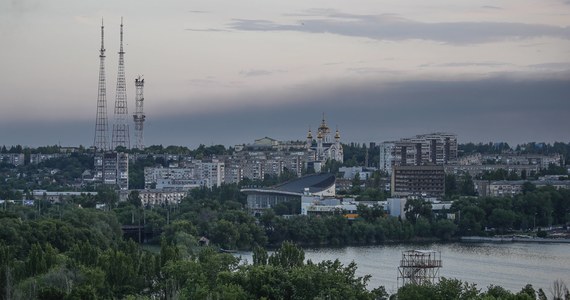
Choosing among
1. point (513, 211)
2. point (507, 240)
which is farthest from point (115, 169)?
point (507, 240)

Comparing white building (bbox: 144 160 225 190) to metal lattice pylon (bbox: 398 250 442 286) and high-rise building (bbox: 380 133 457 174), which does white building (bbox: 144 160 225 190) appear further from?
metal lattice pylon (bbox: 398 250 442 286)

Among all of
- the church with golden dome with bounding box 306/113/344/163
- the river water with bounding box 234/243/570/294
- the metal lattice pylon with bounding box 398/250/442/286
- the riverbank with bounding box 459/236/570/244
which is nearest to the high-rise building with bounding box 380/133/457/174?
the church with golden dome with bounding box 306/113/344/163

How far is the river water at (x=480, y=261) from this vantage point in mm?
25953

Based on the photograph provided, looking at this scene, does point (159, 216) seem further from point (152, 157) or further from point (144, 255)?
point (152, 157)

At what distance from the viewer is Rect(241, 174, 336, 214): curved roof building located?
49.6m

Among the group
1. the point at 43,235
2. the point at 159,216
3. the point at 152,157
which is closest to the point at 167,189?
the point at 152,157

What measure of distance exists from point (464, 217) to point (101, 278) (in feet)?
68.3

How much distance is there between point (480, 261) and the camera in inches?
1195

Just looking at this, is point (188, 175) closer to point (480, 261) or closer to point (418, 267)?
point (480, 261)

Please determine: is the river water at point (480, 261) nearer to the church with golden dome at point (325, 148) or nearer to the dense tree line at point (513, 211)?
the dense tree line at point (513, 211)

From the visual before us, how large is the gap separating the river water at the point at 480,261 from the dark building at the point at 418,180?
52.9 feet

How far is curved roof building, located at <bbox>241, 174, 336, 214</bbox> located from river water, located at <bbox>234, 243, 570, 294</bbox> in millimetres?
12926

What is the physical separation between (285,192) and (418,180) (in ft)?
19.8

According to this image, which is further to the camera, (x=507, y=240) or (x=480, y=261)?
(x=507, y=240)
